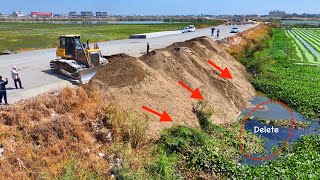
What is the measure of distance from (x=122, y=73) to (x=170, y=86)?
306 cm

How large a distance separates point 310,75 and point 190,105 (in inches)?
623

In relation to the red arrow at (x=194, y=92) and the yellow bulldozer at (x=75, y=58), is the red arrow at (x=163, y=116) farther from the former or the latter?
the yellow bulldozer at (x=75, y=58)

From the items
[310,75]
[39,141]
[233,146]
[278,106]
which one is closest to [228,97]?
[278,106]

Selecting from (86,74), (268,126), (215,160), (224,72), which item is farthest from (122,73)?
(224,72)

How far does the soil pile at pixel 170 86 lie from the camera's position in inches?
651

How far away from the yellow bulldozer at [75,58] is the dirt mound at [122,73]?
214 cm

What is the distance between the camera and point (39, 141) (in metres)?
12.0

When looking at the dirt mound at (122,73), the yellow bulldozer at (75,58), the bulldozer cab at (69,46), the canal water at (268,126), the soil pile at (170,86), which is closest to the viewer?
the canal water at (268,126)

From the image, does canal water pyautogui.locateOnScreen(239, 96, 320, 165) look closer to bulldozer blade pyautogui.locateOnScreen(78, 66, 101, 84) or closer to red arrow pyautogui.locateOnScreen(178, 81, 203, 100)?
red arrow pyautogui.locateOnScreen(178, 81, 203, 100)

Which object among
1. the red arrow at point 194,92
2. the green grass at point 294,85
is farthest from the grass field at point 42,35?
the green grass at point 294,85

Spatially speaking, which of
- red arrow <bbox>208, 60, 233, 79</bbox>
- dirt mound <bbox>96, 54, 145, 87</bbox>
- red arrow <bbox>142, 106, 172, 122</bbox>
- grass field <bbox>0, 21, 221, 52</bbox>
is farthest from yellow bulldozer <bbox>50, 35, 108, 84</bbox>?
grass field <bbox>0, 21, 221, 52</bbox>

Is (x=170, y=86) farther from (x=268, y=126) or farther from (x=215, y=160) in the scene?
(x=215, y=160)

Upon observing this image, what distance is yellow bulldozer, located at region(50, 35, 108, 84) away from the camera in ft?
69.4

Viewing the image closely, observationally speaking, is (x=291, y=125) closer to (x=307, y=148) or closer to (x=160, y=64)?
(x=307, y=148)
